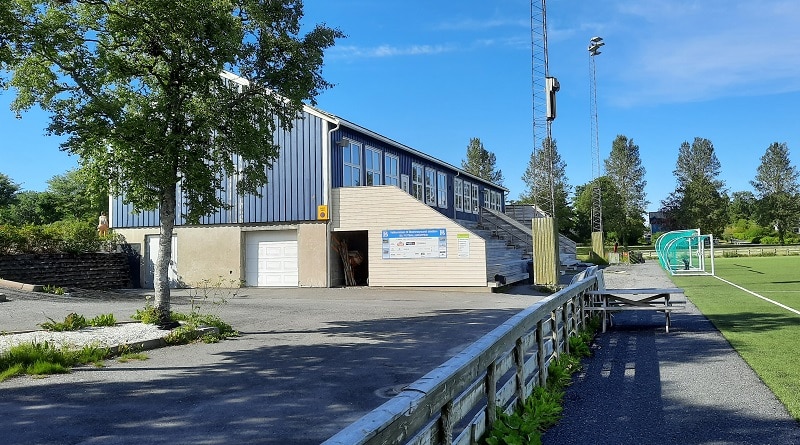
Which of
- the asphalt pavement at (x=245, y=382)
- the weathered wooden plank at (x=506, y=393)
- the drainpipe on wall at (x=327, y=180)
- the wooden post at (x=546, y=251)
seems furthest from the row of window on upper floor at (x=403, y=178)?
the weathered wooden plank at (x=506, y=393)

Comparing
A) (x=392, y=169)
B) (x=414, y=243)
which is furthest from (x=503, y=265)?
(x=392, y=169)

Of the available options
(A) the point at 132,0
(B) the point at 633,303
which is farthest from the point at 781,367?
(A) the point at 132,0

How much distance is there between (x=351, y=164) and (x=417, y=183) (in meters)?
6.03

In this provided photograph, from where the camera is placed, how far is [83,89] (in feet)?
29.1

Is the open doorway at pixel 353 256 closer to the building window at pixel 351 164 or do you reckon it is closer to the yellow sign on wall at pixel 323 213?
the yellow sign on wall at pixel 323 213

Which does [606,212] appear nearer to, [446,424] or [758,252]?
[758,252]

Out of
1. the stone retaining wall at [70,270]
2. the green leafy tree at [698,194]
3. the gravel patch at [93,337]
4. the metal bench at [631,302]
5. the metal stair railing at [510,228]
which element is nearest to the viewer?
the gravel patch at [93,337]

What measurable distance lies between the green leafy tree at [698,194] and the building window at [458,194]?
62.0 m

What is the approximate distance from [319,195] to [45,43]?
13.8 meters

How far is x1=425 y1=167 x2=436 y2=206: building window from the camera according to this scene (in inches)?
1133

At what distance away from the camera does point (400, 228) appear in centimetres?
2081

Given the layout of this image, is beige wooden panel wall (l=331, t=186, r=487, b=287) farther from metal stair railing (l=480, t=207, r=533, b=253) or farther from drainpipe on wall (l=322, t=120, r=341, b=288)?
metal stair railing (l=480, t=207, r=533, b=253)

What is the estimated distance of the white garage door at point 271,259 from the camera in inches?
872

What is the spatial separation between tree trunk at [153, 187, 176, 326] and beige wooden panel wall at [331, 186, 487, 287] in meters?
11.1
